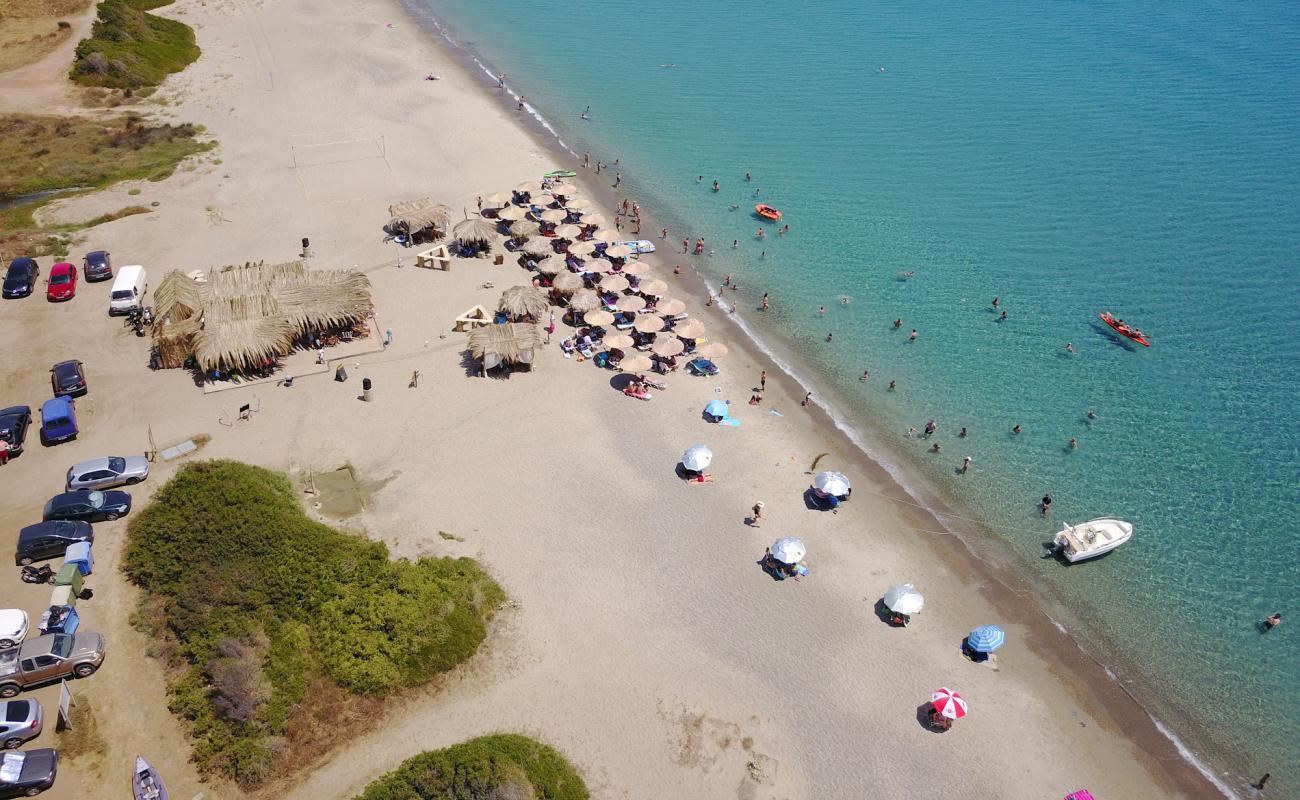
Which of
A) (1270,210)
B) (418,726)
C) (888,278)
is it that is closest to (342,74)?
(888,278)

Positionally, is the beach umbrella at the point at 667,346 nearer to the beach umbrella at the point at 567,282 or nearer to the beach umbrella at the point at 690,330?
the beach umbrella at the point at 690,330

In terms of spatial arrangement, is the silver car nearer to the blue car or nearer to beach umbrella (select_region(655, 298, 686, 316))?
the blue car

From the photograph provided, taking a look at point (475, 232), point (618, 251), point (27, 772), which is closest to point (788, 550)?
point (618, 251)

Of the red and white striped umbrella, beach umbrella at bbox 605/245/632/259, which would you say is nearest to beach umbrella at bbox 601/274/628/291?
beach umbrella at bbox 605/245/632/259

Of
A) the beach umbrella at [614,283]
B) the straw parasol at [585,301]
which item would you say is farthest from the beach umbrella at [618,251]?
the straw parasol at [585,301]

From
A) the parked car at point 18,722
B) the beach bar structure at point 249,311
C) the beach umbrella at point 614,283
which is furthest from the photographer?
the beach umbrella at point 614,283

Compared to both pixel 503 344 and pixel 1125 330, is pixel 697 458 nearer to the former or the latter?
pixel 503 344
